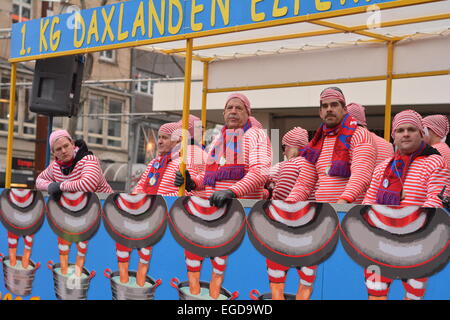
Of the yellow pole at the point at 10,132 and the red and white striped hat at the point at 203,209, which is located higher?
the yellow pole at the point at 10,132

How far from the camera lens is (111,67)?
6430mm

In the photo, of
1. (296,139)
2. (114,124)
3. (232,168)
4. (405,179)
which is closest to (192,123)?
(296,139)

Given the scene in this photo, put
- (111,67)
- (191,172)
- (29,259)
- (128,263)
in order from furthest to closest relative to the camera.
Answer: (111,67), (29,259), (191,172), (128,263)

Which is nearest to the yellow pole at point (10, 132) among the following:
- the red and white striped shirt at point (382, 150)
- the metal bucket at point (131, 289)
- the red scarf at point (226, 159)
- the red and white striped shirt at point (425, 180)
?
the metal bucket at point (131, 289)

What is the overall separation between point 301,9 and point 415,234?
1439 millimetres

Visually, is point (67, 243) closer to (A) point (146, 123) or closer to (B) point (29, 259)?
(B) point (29, 259)

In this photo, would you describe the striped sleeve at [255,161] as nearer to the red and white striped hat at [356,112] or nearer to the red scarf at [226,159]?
the red scarf at [226,159]

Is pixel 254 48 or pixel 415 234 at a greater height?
pixel 254 48

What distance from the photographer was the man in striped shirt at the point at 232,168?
4.10m

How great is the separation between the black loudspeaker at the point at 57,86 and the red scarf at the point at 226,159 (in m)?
2.01

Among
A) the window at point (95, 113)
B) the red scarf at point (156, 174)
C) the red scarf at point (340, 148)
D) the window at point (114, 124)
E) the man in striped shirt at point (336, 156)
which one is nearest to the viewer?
the man in striped shirt at point (336, 156)

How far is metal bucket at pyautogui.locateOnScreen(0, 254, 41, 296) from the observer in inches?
214

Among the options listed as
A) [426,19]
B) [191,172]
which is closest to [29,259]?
[191,172]

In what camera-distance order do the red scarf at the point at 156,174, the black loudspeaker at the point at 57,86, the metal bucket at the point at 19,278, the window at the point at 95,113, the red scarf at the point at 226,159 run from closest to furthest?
the red scarf at the point at 226,159 → the metal bucket at the point at 19,278 → the red scarf at the point at 156,174 → the black loudspeaker at the point at 57,86 → the window at the point at 95,113
